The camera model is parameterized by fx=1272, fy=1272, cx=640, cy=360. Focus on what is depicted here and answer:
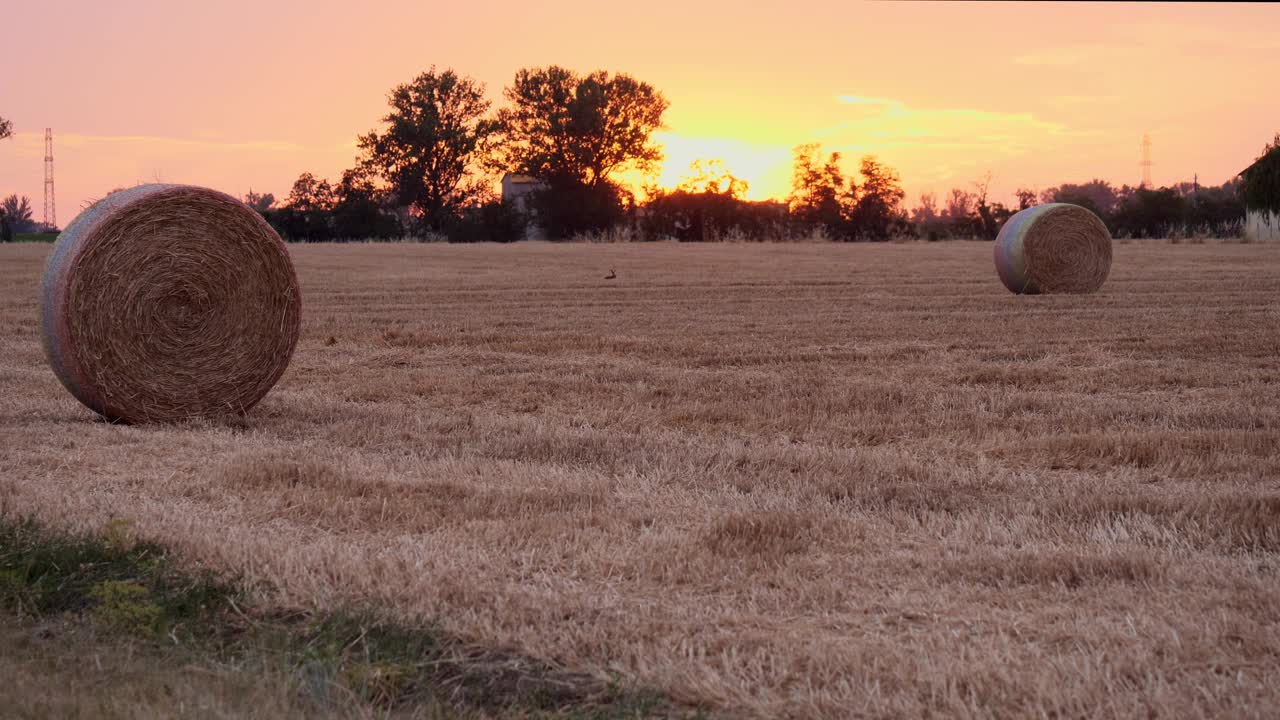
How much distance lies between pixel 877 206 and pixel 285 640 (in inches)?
1906

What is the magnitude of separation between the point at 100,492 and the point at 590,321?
9649 millimetres

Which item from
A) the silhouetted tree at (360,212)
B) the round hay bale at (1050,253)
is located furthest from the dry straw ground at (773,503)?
the silhouetted tree at (360,212)

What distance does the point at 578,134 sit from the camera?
2377 inches

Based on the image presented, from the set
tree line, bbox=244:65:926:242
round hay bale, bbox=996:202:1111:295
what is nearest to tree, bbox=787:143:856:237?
tree line, bbox=244:65:926:242

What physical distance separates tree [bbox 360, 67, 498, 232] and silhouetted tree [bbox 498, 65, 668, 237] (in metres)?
1.95

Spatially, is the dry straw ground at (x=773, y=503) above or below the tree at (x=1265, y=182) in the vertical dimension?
below

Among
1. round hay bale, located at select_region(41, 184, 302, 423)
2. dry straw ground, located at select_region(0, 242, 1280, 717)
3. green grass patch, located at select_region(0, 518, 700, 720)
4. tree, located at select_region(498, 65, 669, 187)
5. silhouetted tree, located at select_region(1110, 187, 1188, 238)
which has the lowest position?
green grass patch, located at select_region(0, 518, 700, 720)

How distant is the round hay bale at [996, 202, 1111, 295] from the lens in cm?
1967

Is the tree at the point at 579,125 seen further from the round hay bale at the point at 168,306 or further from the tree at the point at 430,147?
the round hay bale at the point at 168,306

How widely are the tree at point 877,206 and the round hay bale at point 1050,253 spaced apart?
97.4 feet

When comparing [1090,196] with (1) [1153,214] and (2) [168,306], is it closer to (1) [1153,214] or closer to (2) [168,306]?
(1) [1153,214]

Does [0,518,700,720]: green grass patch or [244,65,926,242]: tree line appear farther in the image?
[244,65,926,242]: tree line

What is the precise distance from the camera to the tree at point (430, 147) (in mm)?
57812

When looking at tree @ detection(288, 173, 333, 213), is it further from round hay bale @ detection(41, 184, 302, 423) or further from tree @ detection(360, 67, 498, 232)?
round hay bale @ detection(41, 184, 302, 423)
